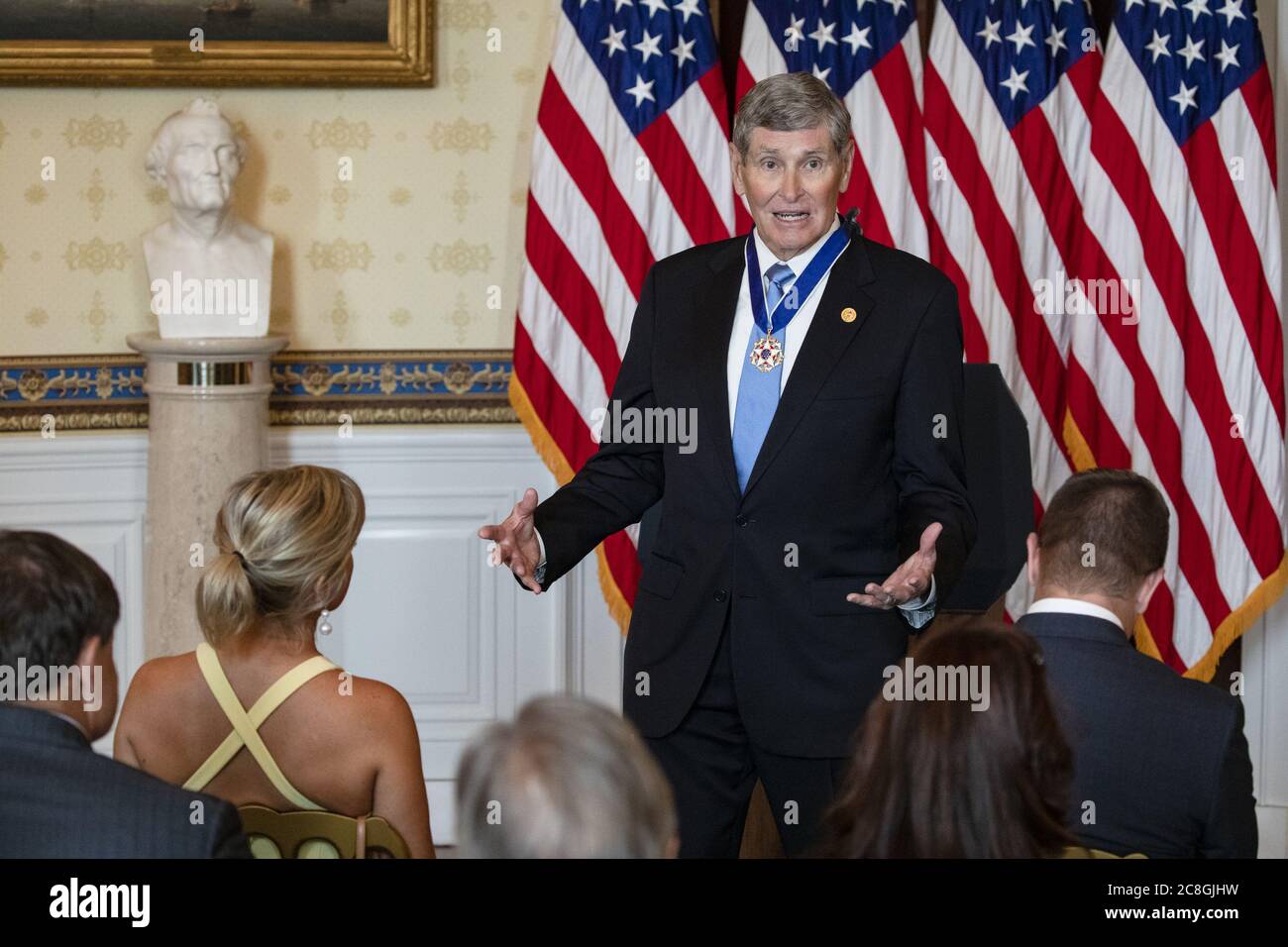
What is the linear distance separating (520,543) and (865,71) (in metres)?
2.51

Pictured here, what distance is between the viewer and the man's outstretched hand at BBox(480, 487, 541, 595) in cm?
262

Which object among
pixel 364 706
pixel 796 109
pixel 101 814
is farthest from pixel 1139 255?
pixel 101 814

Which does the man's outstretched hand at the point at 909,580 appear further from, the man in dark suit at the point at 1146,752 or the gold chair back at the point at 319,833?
the gold chair back at the point at 319,833

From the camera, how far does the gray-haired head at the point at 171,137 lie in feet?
14.8

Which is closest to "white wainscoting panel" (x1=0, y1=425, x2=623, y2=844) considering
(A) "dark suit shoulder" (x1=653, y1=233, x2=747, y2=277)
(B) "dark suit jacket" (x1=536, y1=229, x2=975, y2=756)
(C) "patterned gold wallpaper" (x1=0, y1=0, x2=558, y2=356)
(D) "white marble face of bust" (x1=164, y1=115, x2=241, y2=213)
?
(C) "patterned gold wallpaper" (x1=0, y1=0, x2=558, y2=356)

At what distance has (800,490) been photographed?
2.72 m

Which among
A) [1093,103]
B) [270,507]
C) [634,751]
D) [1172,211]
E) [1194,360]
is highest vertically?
[1093,103]

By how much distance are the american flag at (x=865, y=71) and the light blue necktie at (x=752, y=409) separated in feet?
6.36

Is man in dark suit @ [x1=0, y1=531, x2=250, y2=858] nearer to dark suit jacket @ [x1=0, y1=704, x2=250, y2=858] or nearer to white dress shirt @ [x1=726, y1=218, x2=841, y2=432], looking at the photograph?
dark suit jacket @ [x1=0, y1=704, x2=250, y2=858]

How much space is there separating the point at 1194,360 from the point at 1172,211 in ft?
1.44

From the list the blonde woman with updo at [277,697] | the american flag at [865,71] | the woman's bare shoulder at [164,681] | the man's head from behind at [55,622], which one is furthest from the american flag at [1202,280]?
the man's head from behind at [55,622]

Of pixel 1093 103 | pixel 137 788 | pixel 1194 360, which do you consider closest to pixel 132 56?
pixel 1093 103
